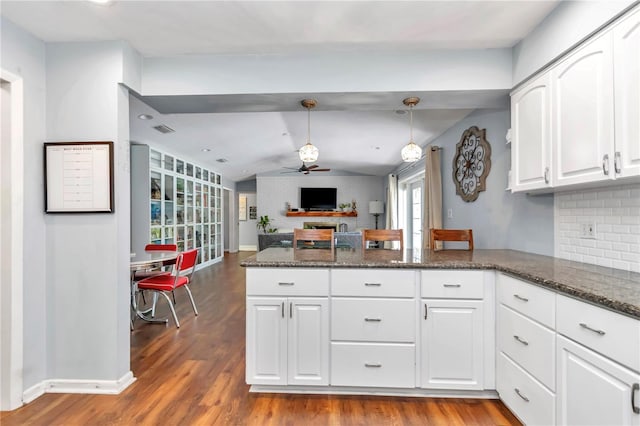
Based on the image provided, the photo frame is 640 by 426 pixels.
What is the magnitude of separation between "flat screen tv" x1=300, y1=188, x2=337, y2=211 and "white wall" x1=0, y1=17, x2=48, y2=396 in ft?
24.9

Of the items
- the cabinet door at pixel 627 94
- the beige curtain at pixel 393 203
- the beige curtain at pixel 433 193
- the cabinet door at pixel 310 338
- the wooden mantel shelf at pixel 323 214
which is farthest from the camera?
the wooden mantel shelf at pixel 323 214

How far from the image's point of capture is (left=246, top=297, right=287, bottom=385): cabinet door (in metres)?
2.09

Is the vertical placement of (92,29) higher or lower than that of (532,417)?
higher

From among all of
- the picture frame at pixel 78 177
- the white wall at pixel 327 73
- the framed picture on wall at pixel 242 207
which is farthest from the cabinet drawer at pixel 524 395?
the framed picture on wall at pixel 242 207

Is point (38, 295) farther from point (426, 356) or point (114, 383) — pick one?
point (426, 356)

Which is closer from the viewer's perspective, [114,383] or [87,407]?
[87,407]

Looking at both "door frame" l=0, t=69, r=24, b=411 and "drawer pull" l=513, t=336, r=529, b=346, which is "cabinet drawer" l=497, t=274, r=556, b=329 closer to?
"drawer pull" l=513, t=336, r=529, b=346

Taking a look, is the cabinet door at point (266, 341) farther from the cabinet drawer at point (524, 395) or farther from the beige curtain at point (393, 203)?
the beige curtain at point (393, 203)

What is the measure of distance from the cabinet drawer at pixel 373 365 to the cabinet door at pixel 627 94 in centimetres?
149

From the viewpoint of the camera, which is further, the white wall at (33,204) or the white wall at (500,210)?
the white wall at (500,210)

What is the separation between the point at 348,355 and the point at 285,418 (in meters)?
0.52

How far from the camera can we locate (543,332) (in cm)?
158

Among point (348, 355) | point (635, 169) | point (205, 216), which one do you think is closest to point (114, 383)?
point (348, 355)

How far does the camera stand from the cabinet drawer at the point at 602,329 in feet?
3.67
